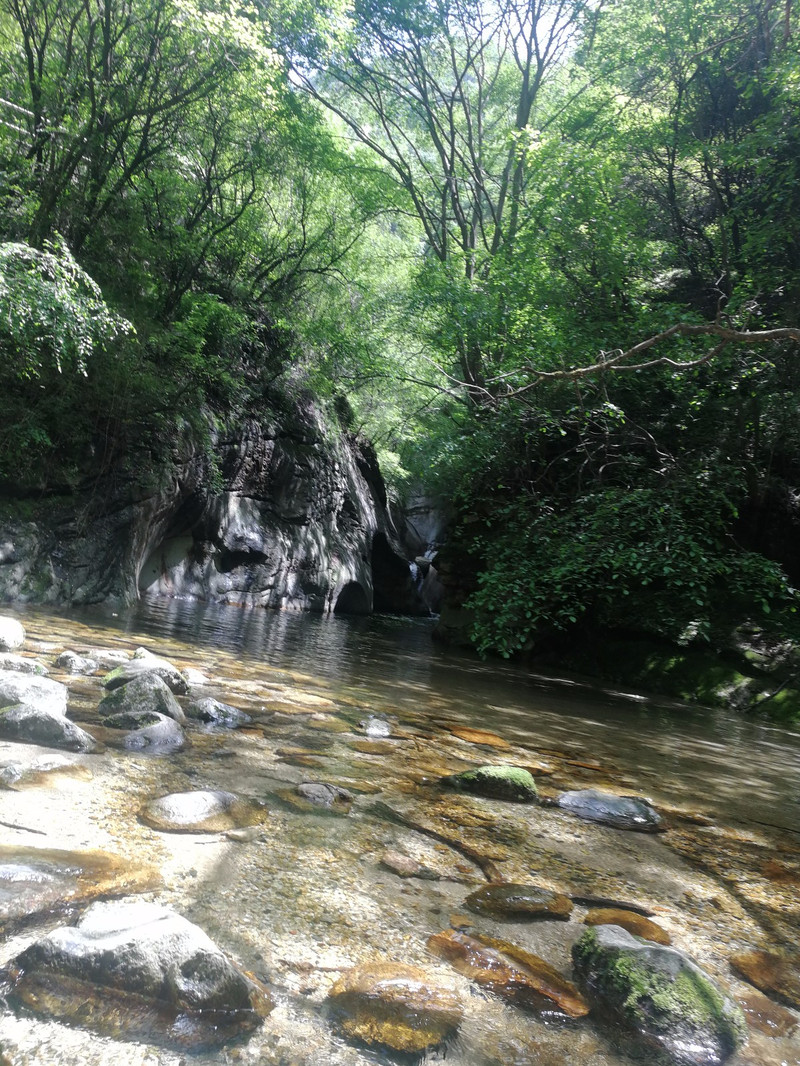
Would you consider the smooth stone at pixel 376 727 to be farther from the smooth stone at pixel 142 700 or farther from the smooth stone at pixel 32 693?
the smooth stone at pixel 32 693

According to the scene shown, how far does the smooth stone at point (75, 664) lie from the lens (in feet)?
15.8

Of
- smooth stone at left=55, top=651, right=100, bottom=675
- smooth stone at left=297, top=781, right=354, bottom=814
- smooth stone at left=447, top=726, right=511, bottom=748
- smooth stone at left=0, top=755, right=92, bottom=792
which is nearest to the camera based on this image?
Result: smooth stone at left=0, top=755, right=92, bottom=792

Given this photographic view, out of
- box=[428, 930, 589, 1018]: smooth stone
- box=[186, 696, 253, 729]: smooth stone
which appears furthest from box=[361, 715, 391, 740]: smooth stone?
box=[428, 930, 589, 1018]: smooth stone

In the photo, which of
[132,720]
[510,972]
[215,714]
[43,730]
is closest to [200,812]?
[43,730]

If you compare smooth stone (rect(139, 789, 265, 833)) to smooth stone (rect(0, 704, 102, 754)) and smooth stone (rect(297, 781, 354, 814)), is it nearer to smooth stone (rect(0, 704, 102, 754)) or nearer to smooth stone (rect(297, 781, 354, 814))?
smooth stone (rect(297, 781, 354, 814))

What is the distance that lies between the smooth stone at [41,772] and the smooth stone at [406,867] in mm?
1275

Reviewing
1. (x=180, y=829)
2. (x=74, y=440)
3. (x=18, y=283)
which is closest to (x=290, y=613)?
(x=74, y=440)

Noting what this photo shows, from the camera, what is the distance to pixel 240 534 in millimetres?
16797

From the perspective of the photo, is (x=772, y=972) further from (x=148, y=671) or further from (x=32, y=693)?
(x=148, y=671)

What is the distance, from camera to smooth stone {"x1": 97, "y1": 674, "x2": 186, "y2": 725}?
371cm

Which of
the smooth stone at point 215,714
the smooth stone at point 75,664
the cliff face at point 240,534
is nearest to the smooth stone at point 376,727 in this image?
the smooth stone at point 215,714

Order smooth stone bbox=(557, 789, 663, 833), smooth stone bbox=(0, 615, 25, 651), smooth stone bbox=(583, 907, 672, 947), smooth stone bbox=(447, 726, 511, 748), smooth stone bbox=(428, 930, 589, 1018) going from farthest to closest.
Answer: smooth stone bbox=(0, 615, 25, 651)
smooth stone bbox=(447, 726, 511, 748)
smooth stone bbox=(557, 789, 663, 833)
smooth stone bbox=(583, 907, 672, 947)
smooth stone bbox=(428, 930, 589, 1018)

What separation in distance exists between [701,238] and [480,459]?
16.8 feet

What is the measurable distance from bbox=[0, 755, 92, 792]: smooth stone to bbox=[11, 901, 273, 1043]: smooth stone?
1.18 metres
